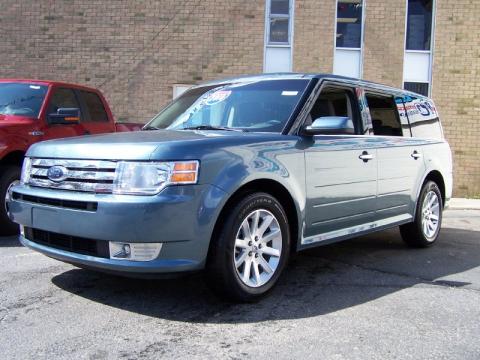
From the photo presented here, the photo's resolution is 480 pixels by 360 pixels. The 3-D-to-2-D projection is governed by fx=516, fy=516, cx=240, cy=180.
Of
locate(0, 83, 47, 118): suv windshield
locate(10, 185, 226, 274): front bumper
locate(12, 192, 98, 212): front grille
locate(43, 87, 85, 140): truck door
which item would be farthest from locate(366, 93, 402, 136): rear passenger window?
locate(0, 83, 47, 118): suv windshield

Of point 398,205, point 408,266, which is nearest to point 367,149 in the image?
point 398,205

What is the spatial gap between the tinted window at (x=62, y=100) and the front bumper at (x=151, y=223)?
12.2ft

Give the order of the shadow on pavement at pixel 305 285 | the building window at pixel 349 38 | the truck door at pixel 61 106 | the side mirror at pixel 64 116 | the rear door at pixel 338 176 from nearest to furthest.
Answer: the shadow on pavement at pixel 305 285 < the rear door at pixel 338 176 < the side mirror at pixel 64 116 < the truck door at pixel 61 106 < the building window at pixel 349 38

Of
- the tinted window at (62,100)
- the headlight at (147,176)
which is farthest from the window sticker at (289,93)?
the tinted window at (62,100)

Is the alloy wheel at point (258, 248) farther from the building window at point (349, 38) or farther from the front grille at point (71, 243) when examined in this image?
the building window at point (349, 38)

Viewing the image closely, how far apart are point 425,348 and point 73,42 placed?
12.1m

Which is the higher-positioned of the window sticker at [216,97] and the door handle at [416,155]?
the window sticker at [216,97]

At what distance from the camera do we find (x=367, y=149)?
5023 millimetres

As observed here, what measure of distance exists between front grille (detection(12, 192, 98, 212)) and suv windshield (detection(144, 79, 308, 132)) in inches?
55.2

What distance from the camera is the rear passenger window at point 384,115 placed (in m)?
5.38

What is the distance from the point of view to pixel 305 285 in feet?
14.8

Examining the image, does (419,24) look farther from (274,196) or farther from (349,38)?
(274,196)

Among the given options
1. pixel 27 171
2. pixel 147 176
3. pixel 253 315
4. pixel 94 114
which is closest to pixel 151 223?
pixel 147 176

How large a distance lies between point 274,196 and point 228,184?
0.69m
